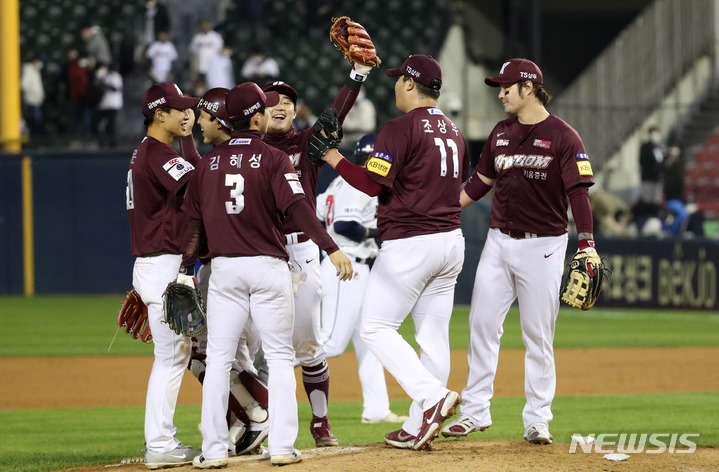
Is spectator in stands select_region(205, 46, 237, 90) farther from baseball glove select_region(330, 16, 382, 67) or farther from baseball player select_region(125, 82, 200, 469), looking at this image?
baseball player select_region(125, 82, 200, 469)

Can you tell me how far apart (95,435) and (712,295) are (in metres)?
11.4

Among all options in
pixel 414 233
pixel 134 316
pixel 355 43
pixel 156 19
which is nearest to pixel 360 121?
pixel 156 19

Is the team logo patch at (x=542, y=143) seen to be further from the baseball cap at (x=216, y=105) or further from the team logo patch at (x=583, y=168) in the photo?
the baseball cap at (x=216, y=105)

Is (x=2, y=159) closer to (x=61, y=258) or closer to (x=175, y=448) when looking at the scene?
(x=61, y=258)

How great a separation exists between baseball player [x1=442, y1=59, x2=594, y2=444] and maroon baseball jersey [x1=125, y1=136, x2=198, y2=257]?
1.90 meters

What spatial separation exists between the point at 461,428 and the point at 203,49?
15.8 meters

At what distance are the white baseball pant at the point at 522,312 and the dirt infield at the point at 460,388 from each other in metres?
0.30

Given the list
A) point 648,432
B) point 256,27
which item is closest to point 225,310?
point 648,432

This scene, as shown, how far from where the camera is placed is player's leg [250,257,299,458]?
5.66 m

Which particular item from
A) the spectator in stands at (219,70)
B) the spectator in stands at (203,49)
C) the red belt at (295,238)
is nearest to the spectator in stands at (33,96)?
the spectator in stands at (203,49)

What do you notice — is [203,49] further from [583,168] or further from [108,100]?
[583,168]

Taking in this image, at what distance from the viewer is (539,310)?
626cm

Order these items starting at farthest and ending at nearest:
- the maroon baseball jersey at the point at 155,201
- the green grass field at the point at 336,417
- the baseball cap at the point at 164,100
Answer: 1. the green grass field at the point at 336,417
2. the baseball cap at the point at 164,100
3. the maroon baseball jersey at the point at 155,201

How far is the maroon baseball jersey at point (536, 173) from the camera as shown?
617cm
